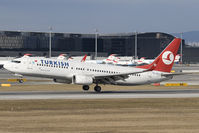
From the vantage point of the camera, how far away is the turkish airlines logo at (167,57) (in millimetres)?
51219

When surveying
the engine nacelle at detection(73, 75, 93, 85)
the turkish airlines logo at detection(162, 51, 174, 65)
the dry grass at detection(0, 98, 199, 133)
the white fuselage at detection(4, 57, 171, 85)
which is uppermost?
the turkish airlines logo at detection(162, 51, 174, 65)

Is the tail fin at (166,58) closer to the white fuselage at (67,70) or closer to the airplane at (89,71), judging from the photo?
the airplane at (89,71)

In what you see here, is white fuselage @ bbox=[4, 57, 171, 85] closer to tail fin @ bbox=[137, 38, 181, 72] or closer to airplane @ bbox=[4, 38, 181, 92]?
airplane @ bbox=[4, 38, 181, 92]

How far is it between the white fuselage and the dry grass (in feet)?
29.3

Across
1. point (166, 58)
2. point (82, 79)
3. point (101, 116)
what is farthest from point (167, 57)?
point (101, 116)

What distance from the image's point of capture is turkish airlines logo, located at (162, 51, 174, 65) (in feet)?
168

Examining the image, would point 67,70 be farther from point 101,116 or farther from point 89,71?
point 101,116

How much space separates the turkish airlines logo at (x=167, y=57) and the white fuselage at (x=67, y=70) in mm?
1677

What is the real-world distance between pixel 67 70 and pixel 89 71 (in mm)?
2926

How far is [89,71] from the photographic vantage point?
49812 mm

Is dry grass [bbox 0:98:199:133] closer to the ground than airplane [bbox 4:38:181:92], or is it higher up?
closer to the ground

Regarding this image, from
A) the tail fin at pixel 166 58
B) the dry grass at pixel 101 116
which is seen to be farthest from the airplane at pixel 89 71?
the dry grass at pixel 101 116

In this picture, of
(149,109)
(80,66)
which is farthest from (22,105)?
(80,66)

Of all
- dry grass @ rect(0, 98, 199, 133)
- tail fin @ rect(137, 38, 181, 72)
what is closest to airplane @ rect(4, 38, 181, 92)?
tail fin @ rect(137, 38, 181, 72)
